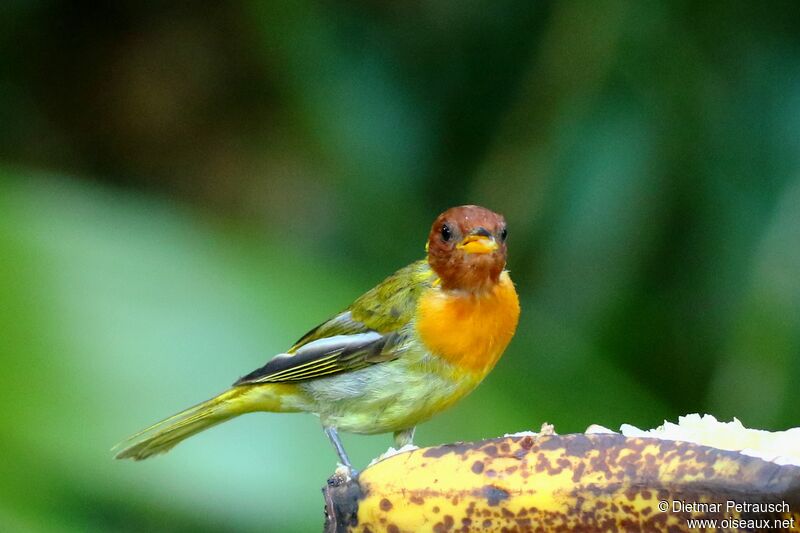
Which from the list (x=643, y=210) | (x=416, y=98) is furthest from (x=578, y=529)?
(x=416, y=98)

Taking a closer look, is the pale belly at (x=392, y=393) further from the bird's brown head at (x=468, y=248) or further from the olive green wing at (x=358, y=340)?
the bird's brown head at (x=468, y=248)

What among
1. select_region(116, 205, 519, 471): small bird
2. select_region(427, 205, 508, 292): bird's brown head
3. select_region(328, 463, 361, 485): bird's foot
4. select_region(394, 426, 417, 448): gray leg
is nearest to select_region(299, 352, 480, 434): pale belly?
select_region(116, 205, 519, 471): small bird

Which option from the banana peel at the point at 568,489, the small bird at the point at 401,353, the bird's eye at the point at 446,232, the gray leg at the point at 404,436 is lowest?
the banana peel at the point at 568,489

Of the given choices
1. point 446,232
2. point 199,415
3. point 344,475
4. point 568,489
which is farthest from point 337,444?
point 568,489

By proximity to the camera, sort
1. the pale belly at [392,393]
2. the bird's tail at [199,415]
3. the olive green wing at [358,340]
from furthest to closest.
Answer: the bird's tail at [199,415] → the olive green wing at [358,340] → the pale belly at [392,393]

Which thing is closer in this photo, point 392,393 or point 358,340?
point 392,393

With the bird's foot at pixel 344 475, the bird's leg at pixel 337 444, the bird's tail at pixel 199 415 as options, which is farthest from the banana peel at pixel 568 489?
the bird's tail at pixel 199 415

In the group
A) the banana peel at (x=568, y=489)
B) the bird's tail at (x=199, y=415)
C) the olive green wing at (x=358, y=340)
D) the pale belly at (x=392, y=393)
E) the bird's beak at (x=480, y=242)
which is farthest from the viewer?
the bird's tail at (x=199, y=415)

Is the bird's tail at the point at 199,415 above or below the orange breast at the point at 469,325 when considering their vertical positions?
below

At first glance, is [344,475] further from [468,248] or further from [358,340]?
[358,340]
